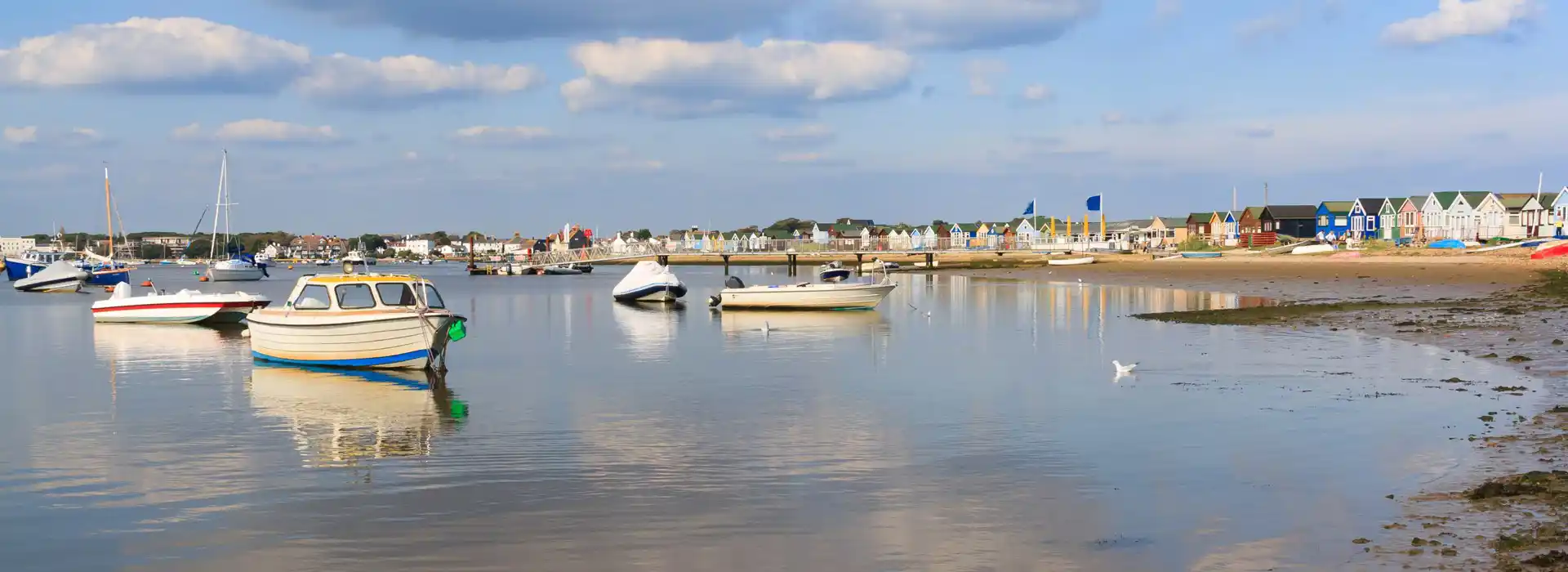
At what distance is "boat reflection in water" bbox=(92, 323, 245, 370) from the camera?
32.8 metres

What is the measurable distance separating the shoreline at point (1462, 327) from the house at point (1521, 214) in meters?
35.0

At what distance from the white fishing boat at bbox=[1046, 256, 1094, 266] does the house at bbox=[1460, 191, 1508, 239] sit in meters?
38.9

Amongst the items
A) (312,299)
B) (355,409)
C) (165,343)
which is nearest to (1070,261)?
(165,343)

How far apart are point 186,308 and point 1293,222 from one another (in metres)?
135

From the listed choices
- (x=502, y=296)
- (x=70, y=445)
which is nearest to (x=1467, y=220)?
(x=502, y=296)

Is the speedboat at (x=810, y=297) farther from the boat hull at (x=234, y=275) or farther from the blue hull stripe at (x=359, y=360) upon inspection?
the boat hull at (x=234, y=275)

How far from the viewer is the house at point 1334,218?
14275 cm

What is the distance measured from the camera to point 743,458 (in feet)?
53.7

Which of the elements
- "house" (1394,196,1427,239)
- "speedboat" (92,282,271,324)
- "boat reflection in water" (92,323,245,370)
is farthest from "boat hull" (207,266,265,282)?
"house" (1394,196,1427,239)

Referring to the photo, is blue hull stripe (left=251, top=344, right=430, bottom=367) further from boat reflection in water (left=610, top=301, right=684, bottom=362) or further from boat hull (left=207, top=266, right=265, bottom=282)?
boat hull (left=207, top=266, right=265, bottom=282)

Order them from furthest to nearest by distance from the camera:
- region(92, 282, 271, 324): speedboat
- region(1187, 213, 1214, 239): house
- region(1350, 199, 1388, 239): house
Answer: region(1187, 213, 1214, 239): house → region(1350, 199, 1388, 239): house → region(92, 282, 271, 324): speedboat

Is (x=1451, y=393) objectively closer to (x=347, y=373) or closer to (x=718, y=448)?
(x=718, y=448)

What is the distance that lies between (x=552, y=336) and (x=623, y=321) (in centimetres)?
946

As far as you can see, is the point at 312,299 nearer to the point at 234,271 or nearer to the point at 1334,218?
the point at 234,271
